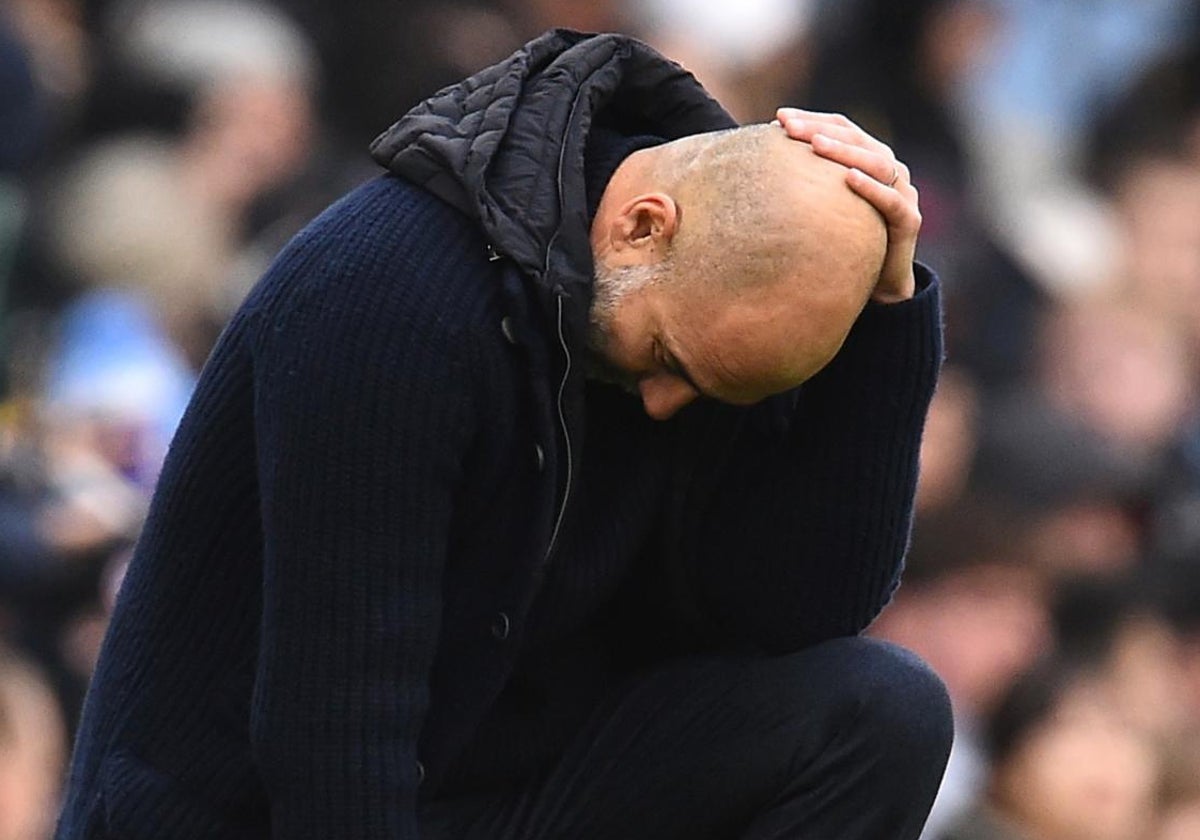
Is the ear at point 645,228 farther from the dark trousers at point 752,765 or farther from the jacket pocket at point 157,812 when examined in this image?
the jacket pocket at point 157,812

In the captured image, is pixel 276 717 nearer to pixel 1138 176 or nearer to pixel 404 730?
pixel 404 730

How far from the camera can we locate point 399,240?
3270 millimetres

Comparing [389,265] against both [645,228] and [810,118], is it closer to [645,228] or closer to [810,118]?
[645,228]

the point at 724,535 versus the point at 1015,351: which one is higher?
the point at 724,535

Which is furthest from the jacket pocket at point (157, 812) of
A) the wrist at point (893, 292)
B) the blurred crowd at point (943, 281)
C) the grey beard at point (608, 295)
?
the blurred crowd at point (943, 281)

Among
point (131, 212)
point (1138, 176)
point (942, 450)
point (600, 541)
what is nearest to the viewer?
point (600, 541)

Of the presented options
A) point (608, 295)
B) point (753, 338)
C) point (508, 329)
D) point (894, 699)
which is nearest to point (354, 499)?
point (508, 329)

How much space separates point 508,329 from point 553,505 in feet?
0.78

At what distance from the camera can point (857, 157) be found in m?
3.21

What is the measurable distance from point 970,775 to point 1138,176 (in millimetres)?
3999

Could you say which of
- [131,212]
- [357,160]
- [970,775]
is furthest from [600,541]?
[357,160]

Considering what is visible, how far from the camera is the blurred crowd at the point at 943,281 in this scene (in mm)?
5613

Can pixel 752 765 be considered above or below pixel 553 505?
below

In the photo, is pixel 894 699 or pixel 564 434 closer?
pixel 564 434
